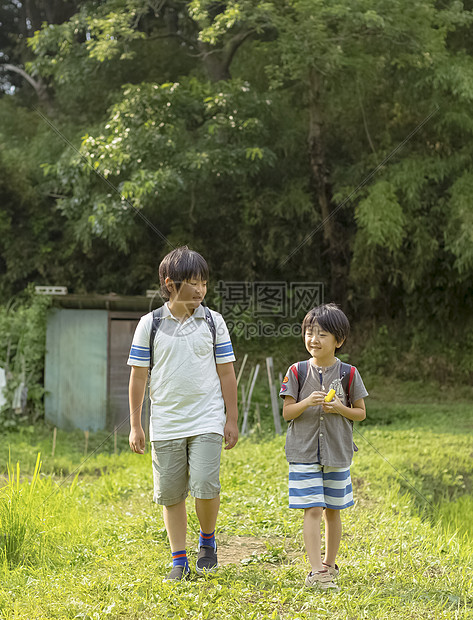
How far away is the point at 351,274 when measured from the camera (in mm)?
13070

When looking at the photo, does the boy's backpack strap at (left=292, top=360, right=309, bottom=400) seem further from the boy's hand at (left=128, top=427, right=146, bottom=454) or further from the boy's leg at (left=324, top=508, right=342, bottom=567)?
the boy's hand at (left=128, top=427, right=146, bottom=454)

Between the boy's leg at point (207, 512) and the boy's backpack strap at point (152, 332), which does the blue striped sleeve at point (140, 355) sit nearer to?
the boy's backpack strap at point (152, 332)

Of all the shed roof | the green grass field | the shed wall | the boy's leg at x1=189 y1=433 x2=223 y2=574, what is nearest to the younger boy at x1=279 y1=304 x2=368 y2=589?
the green grass field

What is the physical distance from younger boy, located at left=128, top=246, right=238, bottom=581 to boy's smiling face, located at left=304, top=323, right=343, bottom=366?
1.32 feet

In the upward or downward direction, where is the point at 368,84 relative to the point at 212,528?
upward

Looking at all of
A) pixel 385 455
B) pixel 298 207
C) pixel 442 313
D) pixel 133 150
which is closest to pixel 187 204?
pixel 298 207

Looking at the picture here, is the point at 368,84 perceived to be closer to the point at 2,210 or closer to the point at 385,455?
the point at 2,210

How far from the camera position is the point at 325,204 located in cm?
1326

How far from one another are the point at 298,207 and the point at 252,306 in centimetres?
220

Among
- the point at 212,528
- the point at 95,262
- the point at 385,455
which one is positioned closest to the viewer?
the point at 212,528

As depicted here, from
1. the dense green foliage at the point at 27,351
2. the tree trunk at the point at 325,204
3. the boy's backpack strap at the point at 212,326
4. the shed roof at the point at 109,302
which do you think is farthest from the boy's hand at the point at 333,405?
the tree trunk at the point at 325,204

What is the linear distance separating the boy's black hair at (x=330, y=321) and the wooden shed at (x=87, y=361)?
22.9ft

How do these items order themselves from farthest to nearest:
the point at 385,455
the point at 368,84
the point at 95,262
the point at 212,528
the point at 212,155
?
the point at 95,262, the point at 368,84, the point at 212,155, the point at 385,455, the point at 212,528

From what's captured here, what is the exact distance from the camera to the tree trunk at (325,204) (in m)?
12.8
